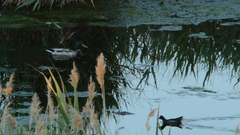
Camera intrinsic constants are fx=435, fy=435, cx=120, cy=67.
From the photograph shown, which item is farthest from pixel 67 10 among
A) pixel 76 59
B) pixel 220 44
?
pixel 220 44

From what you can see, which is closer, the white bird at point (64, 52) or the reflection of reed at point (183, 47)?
the reflection of reed at point (183, 47)

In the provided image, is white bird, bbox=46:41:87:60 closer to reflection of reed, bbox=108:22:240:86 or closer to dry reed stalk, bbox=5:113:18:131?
reflection of reed, bbox=108:22:240:86

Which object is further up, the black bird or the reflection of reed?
the reflection of reed

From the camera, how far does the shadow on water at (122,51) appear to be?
5277 mm

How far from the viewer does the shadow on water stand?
5.28m

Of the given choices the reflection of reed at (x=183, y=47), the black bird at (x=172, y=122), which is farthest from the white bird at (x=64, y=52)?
the black bird at (x=172, y=122)

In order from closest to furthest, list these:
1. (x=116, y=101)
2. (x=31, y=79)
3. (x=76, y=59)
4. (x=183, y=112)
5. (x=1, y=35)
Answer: (x=183, y=112), (x=116, y=101), (x=31, y=79), (x=76, y=59), (x=1, y=35)

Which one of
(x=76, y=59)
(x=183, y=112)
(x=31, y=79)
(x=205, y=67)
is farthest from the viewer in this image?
(x=76, y=59)

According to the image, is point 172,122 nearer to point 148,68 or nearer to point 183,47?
point 148,68

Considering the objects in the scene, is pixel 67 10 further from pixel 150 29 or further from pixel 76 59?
pixel 76 59

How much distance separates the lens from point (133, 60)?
6.02 meters

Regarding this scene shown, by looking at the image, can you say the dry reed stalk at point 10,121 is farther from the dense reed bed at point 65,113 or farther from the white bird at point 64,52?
the white bird at point 64,52

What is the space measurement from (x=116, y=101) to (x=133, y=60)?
1.61 m

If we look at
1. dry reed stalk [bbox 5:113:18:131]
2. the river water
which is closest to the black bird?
the river water
